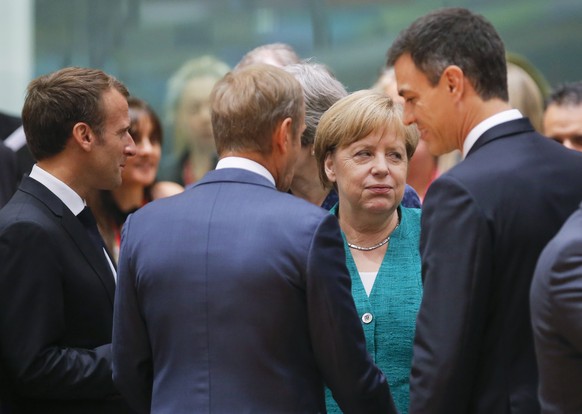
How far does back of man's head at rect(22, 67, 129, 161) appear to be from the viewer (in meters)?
3.61

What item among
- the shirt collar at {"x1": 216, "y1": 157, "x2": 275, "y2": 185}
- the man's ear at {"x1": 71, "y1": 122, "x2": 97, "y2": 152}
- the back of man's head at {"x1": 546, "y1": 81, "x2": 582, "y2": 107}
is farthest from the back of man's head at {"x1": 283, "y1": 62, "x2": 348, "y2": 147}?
the back of man's head at {"x1": 546, "y1": 81, "x2": 582, "y2": 107}

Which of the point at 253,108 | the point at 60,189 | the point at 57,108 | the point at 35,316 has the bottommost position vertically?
the point at 35,316

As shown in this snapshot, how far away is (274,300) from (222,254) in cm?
18

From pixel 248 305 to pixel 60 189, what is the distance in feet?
3.28

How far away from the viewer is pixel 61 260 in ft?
11.3

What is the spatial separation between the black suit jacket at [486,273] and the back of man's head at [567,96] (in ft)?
8.60

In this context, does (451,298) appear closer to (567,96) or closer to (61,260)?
(61,260)

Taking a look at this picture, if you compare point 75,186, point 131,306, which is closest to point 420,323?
point 131,306

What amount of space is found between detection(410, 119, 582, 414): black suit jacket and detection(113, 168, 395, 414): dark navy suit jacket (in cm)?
23

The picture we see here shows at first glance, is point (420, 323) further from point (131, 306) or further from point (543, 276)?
point (131, 306)

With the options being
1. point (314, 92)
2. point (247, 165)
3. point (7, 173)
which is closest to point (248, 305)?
point (247, 165)

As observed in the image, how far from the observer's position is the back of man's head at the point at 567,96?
5395 millimetres

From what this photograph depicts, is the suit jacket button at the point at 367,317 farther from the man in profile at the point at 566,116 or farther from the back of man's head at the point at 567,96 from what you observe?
the back of man's head at the point at 567,96

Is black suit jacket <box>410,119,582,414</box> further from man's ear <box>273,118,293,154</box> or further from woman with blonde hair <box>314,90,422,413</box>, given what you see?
woman with blonde hair <box>314,90,422,413</box>
